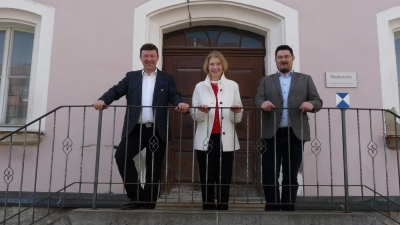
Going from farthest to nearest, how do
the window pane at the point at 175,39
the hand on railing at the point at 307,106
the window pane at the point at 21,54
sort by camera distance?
1. the window pane at the point at 175,39
2. the window pane at the point at 21,54
3. the hand on railing at the point at 307,106

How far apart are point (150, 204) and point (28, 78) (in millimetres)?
2888

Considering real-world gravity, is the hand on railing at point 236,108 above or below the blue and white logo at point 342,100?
below

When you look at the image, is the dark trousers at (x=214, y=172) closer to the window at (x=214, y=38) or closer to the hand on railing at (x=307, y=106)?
the hand on railing at (x=307, y=106)

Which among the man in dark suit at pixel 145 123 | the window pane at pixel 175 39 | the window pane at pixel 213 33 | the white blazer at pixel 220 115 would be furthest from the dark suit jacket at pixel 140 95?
the window pane at pixel 213 33

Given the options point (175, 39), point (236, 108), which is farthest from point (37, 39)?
point (236, 108)

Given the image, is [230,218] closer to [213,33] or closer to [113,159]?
[113,159]

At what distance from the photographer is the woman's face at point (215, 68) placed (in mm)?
4531

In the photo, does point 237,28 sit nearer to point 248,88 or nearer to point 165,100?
point 248,88

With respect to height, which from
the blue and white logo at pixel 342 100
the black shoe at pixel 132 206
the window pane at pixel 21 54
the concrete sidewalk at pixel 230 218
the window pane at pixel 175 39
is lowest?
the concrete sidewalk at pixel 230 218

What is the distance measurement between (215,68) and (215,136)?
72cm

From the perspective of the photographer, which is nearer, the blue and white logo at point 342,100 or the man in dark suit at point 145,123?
the man in dark suit at point 145,123

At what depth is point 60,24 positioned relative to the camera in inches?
229

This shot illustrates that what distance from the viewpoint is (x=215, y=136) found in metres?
4.44

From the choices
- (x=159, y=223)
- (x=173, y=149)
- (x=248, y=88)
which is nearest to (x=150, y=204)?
(x=159, y=223)
